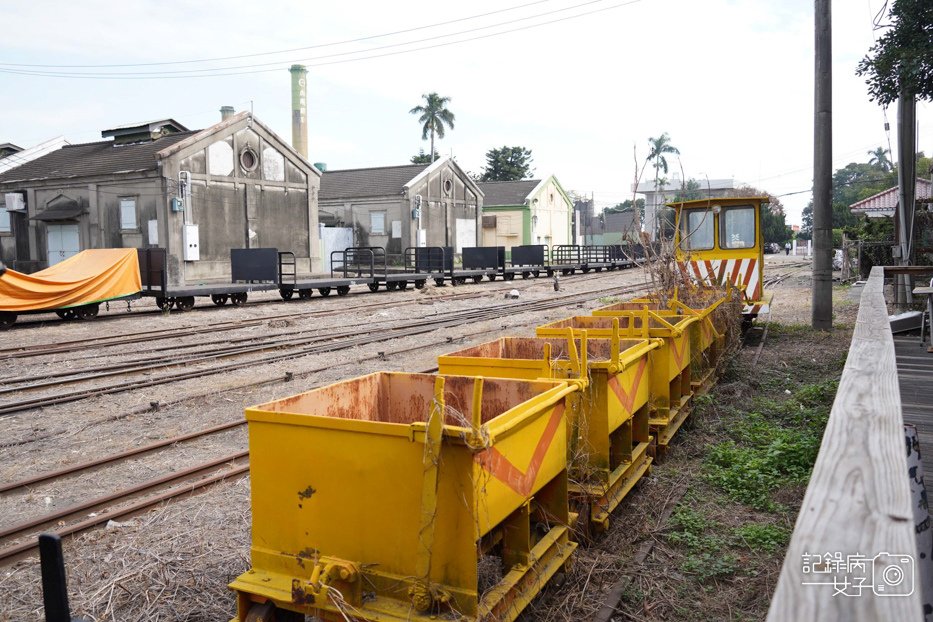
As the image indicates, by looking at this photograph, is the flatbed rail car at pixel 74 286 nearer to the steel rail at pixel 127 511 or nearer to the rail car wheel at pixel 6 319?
the rail car wheel at pixel 6 319

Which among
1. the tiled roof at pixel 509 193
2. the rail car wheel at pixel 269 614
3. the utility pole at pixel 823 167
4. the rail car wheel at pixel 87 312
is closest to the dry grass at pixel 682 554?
the rail car wheel at pixel 269 614

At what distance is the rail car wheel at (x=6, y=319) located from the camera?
50.6 ft

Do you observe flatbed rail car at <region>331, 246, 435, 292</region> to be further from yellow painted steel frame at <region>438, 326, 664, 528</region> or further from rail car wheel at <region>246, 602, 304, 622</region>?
rail car wheel at <region>246, 602, 304, 622</region>

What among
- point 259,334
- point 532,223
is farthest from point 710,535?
point 532,223

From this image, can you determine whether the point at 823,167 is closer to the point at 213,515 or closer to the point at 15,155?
the point at 213,515

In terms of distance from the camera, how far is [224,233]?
29344mm

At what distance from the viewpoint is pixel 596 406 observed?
15.6 ft

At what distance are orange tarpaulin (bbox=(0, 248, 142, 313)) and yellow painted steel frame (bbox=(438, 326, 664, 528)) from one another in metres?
13.7

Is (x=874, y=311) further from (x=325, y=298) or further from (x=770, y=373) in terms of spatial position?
(x=325, y=298)

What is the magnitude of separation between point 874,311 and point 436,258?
26.2m

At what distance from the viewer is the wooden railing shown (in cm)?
119

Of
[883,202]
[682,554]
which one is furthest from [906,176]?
[883,202]

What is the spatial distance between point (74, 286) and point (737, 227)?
13.9m

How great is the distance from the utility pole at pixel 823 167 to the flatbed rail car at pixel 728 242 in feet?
5.80
